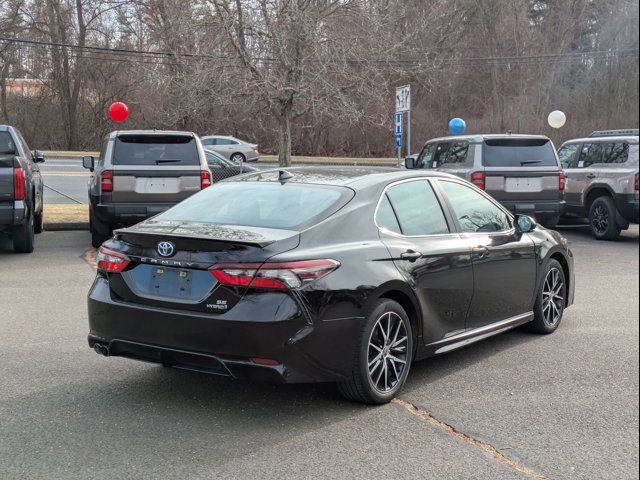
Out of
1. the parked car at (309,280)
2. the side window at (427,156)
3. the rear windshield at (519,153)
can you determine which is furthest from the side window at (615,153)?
the parked car at (309,280)

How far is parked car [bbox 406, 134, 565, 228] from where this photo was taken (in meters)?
12.6

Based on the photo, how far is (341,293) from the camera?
446cm

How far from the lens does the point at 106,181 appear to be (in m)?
11.2

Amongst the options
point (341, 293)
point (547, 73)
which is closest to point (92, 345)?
point (341, 293)

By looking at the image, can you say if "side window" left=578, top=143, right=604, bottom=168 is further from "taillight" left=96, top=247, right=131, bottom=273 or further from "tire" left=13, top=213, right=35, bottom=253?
"taillight" left=96, top=247, right=131, bottom=273

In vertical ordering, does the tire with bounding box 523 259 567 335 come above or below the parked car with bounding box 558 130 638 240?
below

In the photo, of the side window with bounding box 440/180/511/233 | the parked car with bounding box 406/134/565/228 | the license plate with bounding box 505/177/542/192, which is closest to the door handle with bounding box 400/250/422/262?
the side window with bounding box 440/180/511/233

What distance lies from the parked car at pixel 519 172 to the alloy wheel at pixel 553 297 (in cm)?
580

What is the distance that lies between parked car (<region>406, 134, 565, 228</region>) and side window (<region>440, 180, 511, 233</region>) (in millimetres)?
6328

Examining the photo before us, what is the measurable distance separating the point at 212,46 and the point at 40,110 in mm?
32536

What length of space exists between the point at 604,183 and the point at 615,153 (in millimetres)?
573

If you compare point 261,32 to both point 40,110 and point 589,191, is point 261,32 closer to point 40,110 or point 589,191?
point 589,191

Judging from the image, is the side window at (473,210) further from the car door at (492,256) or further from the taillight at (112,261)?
the taillight at (112,261)

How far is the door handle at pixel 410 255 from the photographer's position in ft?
16.3
